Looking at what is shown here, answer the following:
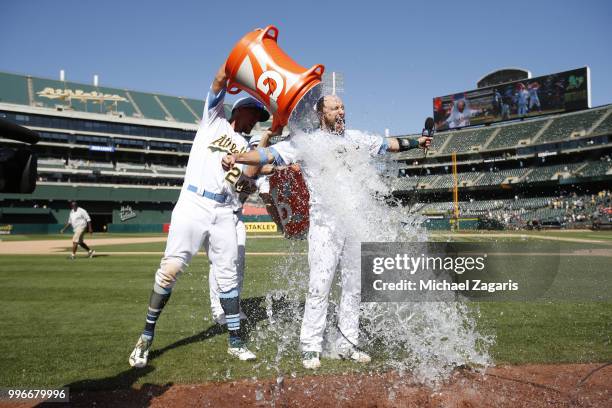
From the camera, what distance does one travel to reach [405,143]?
4.04 metres

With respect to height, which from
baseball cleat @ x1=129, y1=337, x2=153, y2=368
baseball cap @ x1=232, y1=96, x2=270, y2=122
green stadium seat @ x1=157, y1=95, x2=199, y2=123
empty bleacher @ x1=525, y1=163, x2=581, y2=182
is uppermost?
green stadium seat @ x1=157, y1=95, x2=199, y2=123

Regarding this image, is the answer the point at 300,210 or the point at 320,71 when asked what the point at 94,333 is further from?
the point at 320,71

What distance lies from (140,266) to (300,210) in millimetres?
8785

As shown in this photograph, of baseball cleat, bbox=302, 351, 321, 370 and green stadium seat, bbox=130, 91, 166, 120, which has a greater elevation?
green stadium seat, bbox=130, 91, 166, 120

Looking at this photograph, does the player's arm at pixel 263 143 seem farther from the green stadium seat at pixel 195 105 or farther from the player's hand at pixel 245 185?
the green stadium seat at pixel 195 105

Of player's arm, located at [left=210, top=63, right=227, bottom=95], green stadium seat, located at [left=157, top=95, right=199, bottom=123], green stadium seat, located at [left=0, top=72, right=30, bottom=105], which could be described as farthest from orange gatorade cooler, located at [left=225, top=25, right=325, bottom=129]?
green stadium seat, located at [left=157, top=95, right=199, bottom=123]

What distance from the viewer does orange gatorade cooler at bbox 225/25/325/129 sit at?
10.8ft

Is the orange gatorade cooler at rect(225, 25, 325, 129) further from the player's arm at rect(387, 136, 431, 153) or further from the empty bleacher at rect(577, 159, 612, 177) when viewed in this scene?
the empty bleacher at rect(577, 159, 612, 177)

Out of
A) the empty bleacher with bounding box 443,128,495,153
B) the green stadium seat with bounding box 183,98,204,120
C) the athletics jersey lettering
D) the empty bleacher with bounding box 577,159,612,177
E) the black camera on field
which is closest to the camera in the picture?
the black camera on field

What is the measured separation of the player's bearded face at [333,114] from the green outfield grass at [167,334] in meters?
1.49

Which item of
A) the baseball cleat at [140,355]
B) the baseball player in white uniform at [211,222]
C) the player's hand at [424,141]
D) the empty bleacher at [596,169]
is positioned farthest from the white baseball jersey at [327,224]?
the empty bleacher at [596,169]

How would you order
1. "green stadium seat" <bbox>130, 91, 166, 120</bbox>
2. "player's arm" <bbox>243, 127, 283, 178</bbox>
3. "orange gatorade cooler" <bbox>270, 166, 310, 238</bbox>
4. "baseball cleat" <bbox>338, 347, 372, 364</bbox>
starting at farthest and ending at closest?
"green stadium seat" <bbox>130, 91, 166, 120</bbox>
"orange gatorade cooler" <bbox>270, 166, 310, 238</bbox>
"player's arm" <bbox>243, 127, 283, 178</bbox>
"baseball cleat" <bbox>338, 347, 372, 364</bbox>

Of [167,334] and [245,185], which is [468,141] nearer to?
[245,185]

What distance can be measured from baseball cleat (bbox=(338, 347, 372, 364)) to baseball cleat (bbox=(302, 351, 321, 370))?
27 centimetres
